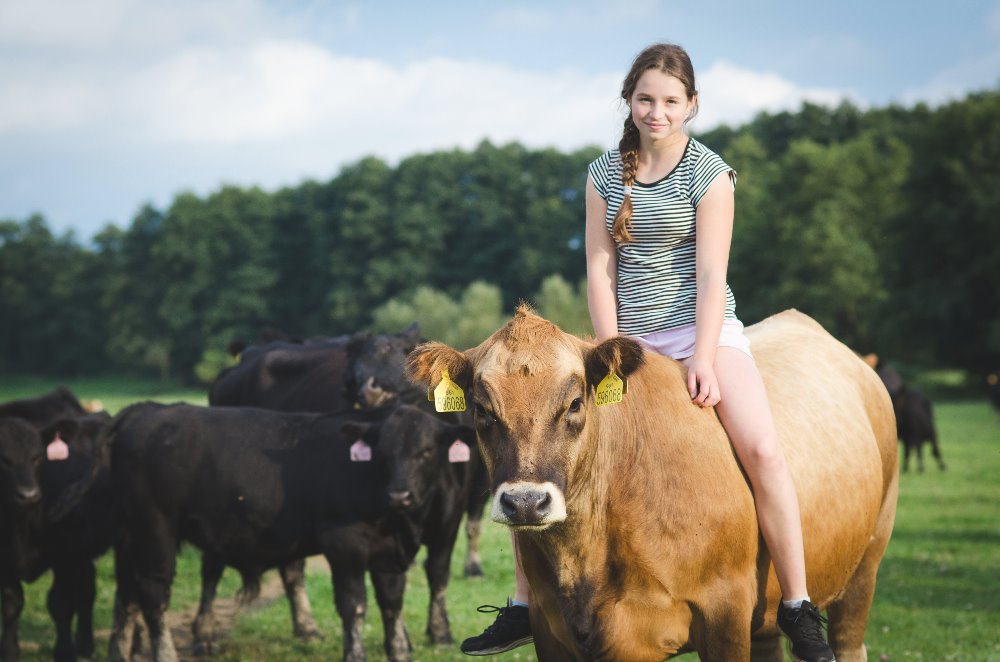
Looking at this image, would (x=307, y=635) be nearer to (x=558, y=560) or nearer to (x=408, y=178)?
(x=558, y=560)

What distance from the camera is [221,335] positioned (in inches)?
3083

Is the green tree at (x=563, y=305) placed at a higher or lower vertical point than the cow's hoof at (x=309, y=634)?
higher

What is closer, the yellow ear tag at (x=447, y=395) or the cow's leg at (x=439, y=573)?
the yellow ear tag at (x=447, y=395)

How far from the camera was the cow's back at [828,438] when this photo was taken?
508 cm

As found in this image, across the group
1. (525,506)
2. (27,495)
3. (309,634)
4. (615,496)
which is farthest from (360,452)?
(525,506)

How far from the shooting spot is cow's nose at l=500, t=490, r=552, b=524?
12.1 feet

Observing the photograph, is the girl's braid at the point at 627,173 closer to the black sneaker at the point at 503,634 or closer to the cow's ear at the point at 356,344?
the black sneaker at the point at 503,634

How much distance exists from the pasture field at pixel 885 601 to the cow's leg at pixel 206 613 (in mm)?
185

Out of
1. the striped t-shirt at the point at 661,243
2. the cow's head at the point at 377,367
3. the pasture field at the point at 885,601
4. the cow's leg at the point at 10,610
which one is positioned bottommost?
the pasture field at the point at 885,601

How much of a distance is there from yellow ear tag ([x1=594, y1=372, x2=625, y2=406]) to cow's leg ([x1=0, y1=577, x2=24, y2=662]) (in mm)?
6208

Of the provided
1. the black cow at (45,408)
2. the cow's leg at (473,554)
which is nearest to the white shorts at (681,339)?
the black cow at (45,408)

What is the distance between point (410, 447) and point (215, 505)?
1.58 meters

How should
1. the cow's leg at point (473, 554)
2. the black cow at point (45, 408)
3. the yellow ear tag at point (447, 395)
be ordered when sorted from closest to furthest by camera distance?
the yellow ear tag at point (447, 395)
the black cow at point (45, 408)
the cow's leg at point (473, 554)

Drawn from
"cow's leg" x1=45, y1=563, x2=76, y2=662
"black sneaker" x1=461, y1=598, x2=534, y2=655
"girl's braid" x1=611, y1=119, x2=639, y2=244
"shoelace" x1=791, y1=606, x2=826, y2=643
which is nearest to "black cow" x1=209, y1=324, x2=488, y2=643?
"cow's leg" x1=45, y1=563, x2=76, y2=662
